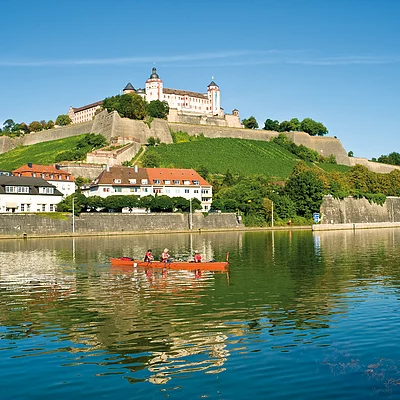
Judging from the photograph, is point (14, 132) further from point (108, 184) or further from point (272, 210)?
point (272, 210)

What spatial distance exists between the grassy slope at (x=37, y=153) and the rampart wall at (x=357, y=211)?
51.0m

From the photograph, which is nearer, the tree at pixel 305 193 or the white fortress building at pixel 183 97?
the tree at pixel 305 193

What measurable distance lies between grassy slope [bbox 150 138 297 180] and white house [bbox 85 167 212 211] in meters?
16.6

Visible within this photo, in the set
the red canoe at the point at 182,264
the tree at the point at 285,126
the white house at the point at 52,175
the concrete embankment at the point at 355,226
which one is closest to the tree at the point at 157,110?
the tree at the point at 285,126

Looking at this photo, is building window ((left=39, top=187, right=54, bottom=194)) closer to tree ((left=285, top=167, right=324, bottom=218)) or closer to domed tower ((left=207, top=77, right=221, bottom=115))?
tree ((left=285, top=167, right=324, bottom=218))

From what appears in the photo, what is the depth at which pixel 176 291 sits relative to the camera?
77.0 ft

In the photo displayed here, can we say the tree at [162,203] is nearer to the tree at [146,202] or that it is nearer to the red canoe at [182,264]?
the tree at [146,202]

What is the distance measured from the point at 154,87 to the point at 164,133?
23.9 m

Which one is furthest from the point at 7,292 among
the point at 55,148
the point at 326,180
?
the point at 55,148

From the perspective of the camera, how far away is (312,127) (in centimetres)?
14050

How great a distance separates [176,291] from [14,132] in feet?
408

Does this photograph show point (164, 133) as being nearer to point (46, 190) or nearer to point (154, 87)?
point (154, 87)

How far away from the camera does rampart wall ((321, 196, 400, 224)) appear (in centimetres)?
8662

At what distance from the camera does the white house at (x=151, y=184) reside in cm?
7619
